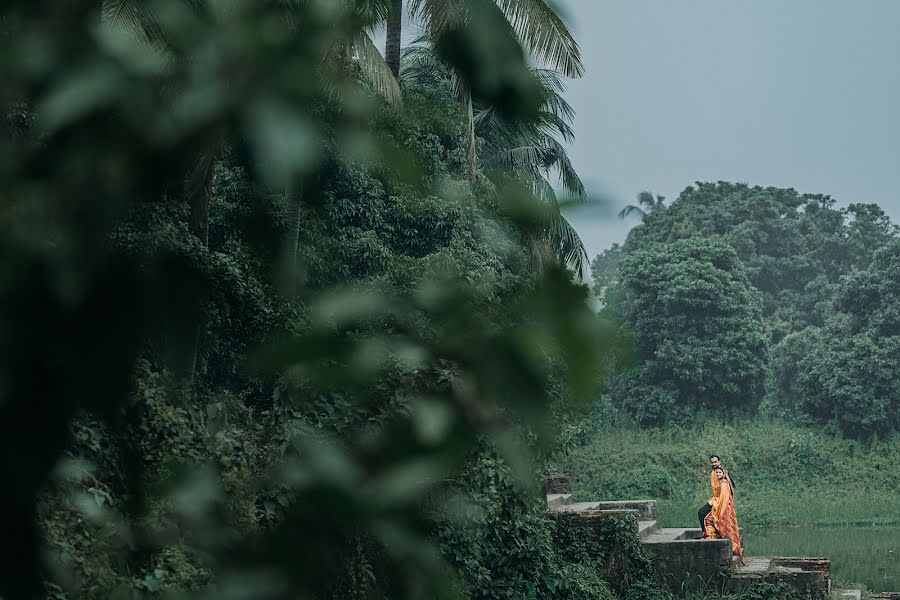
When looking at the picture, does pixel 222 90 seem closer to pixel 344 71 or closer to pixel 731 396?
pixel 344 71

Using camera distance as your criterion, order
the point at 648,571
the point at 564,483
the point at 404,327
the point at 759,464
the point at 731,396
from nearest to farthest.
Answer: the point at 404,327
the point at 648,571
the point at 564,483
the point at 759,464
the point at 731,396

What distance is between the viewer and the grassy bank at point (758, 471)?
60.5 feet

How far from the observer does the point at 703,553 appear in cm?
1051

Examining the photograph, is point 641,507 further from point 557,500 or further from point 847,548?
point 847,548

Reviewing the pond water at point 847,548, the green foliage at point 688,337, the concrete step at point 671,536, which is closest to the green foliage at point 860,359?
the green foliage at point 688,337

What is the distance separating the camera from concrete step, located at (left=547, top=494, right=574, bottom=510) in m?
11.0

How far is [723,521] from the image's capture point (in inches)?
447

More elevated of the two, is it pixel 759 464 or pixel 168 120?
pixel 759 464

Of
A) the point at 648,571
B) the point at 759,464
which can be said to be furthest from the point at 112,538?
the point at 759,464

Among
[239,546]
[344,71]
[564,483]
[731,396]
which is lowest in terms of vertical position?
[239,546]

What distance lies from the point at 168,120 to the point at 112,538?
1.19 feet

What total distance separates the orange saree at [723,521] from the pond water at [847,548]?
65.3 inches

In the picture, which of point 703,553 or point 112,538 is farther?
point 703,553

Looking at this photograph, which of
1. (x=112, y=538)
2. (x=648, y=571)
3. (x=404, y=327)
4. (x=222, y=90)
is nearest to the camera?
(x=222, y=90)
